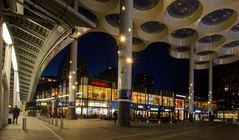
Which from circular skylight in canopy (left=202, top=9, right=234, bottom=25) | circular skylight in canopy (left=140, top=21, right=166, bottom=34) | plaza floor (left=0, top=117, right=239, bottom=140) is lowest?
plaza floor (left=0, top=117, right=239, bottom=140)

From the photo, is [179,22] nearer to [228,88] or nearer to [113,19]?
[113,19]

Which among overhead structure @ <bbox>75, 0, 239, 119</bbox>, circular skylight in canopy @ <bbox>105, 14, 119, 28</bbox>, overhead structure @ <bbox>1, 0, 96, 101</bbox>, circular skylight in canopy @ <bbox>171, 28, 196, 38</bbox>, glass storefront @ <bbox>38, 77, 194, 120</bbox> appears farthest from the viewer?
glass storefront @ <bbox>38, 77, 194, 120</bbox>

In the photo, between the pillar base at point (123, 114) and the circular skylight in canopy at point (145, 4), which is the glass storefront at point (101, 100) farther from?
the pillar base at point (123, 114)

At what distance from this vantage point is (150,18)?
5231 cm

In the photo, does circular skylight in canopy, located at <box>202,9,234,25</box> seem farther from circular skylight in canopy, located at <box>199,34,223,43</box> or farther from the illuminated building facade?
the illuminated building facade

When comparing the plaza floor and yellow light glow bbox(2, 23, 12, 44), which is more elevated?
yellow light glow bbox(2, 23, 12, 44)

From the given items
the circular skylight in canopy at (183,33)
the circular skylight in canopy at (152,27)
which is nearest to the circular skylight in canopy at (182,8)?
the circular skylight in canopy at (152,27)

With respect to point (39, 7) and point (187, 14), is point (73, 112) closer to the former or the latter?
point (187, 14)

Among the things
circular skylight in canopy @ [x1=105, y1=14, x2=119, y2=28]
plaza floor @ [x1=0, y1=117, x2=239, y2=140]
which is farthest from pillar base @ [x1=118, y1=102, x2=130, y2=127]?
circular skylight in canopy @ [x1=105, y1=14, x2=119, y2=28]

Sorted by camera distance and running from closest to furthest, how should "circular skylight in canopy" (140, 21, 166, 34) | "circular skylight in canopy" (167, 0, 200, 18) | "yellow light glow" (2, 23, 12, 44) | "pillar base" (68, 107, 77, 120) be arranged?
1. "yellow light glow" (2, 23, 12, 44)
2. "pillar base" (68, 107, 77, 120)
3. "circular skylight in canopy" (167, 0, 200, 18)
4. "circular skylight in canopy" (140, 21, 166, 34)

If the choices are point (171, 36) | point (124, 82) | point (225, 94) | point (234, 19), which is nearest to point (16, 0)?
point (124, 82)

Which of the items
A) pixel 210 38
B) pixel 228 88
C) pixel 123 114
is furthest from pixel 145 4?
pixel 228 88

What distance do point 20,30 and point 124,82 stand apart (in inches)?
421

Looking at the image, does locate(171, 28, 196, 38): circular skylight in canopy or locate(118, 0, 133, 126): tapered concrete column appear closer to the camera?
locate(118, 0, 133, 126): tapered concrete column
